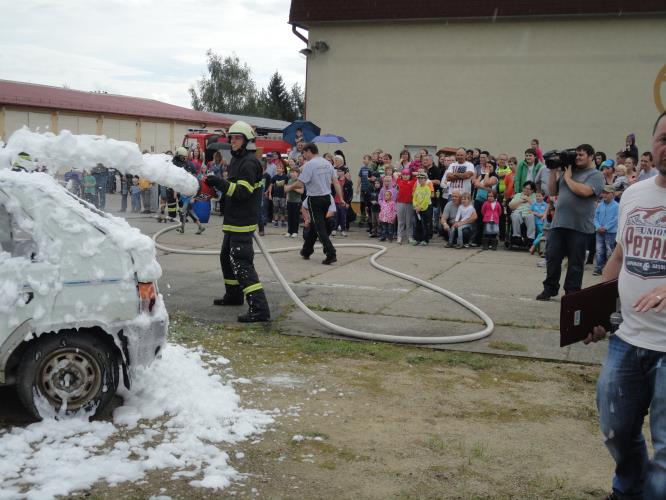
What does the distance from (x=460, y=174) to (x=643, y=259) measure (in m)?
11.6

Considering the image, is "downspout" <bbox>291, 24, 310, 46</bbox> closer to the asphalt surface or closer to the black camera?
the asphalt surface

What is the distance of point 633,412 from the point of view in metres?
3.28

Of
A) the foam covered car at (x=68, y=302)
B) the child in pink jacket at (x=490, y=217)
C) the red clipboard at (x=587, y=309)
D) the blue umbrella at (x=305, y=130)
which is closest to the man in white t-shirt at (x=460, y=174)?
the child in pink jacket at (x=490, y=217)

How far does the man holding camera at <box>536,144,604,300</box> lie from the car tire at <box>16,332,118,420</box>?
5.57m

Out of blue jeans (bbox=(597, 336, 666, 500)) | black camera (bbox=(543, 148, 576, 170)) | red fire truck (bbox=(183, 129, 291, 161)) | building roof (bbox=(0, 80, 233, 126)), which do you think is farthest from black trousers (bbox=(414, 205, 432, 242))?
building roof (bbox=(0, 80, 233, 126))

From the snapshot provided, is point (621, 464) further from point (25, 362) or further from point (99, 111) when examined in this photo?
point (99, 111)

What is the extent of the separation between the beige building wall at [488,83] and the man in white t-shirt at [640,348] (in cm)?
1776

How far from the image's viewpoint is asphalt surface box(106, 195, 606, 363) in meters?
7.38

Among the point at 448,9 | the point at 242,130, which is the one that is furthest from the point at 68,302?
the point at 448,9

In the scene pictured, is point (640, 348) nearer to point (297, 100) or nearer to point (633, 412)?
point (633, 412)

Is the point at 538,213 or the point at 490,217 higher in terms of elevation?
the point at 538,213

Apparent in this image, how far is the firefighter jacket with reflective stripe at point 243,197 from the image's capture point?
7.46 metres

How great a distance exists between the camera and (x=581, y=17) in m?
19.8

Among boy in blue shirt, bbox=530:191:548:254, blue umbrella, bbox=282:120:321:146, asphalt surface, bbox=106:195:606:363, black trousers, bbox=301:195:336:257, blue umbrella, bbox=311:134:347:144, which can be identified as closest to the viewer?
asphalt surface, bbox=106:195:606:363
